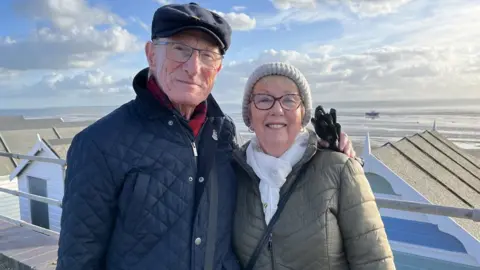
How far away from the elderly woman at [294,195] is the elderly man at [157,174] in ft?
0.62

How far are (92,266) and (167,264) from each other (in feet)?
1.14

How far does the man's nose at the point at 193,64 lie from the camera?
1.87 m

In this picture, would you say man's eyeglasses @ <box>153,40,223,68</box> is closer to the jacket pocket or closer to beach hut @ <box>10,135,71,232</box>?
the jacket pocket

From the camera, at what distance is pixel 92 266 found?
1814 mm

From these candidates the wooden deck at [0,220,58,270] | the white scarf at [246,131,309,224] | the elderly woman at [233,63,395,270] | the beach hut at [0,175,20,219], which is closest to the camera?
the elderly woman at [233,63,395,270]

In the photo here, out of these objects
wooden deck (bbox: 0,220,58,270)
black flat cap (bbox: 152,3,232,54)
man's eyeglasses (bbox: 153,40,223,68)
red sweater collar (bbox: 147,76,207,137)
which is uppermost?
black flat cap (bbox: 152,3,232,54)

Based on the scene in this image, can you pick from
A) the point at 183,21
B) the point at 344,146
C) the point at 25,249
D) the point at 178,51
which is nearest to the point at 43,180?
the point at 25,249

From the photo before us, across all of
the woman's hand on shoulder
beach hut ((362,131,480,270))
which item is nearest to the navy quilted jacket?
the woman's hand on shoulder

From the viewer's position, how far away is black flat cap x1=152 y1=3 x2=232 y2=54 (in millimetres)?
1774

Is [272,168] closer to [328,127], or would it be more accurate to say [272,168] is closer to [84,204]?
[328,127]

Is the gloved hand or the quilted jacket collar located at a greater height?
the quilted jacket collar

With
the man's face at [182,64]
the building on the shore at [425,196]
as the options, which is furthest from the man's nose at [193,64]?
the building on the shore at [425,196]

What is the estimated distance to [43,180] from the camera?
1240 centimetres

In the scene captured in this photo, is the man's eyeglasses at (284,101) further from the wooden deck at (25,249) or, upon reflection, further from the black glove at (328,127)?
the wooden deck at (25,249)
